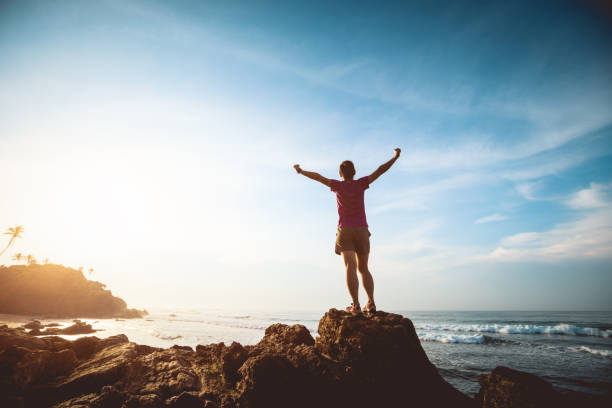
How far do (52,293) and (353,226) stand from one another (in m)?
77.3

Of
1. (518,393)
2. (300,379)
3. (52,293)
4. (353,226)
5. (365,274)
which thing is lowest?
(52,293)

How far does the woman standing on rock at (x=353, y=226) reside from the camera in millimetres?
4672

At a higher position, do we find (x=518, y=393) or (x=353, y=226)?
(x=353, y=226)

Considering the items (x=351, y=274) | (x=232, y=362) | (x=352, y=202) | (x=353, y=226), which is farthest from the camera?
(x=232, y=362)

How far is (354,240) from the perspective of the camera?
188 inches

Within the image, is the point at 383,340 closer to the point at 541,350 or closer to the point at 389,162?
the point at 389,162

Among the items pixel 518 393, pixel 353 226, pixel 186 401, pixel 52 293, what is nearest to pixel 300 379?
pixel 186 401

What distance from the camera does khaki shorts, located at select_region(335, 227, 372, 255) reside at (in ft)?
15.5

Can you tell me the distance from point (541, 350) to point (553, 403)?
661 inches

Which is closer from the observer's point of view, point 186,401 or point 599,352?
point 186,401

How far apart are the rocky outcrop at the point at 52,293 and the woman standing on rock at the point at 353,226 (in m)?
70.9

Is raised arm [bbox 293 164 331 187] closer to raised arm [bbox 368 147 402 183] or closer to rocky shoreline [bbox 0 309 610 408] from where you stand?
raised arm [bbox 368 147 402 183]

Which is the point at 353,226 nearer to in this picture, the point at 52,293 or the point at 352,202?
the point at 352,202

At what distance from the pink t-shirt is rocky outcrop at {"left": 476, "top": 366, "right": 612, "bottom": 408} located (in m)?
3.12
